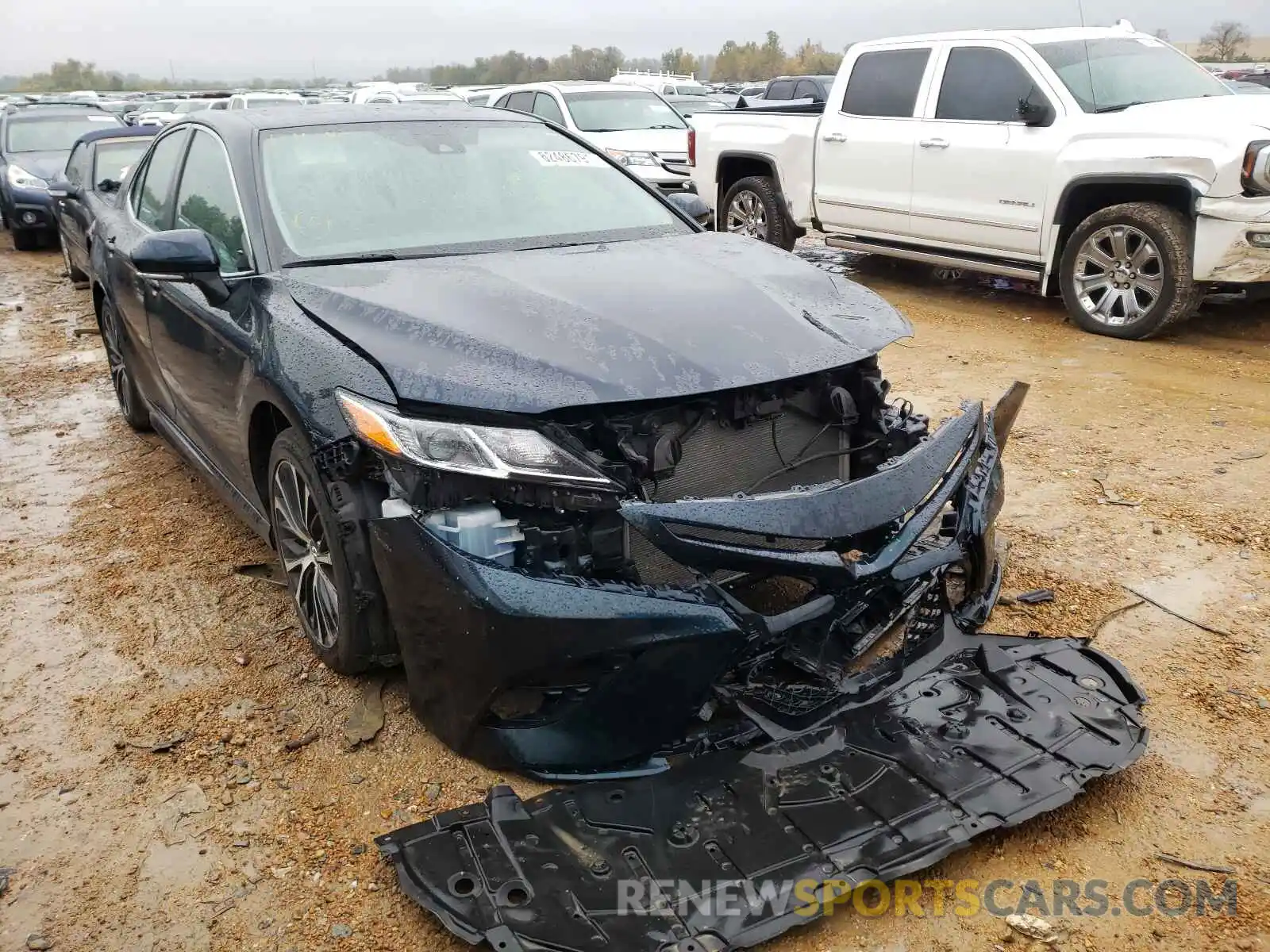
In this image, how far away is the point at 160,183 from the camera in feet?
14.9

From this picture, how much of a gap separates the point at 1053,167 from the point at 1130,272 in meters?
0.90

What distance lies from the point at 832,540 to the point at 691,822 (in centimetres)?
75

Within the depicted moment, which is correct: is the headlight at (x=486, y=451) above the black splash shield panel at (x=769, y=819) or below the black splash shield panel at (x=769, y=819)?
above

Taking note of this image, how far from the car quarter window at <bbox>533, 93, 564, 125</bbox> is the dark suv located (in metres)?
5.82

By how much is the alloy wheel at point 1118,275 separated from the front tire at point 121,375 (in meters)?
6.01

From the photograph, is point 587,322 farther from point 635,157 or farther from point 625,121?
point 625,121

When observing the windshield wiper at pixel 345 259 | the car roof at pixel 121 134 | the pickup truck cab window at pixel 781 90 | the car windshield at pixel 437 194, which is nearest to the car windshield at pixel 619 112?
the car roof at pixel 121 134

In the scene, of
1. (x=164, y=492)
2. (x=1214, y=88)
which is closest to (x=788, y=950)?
(x=164, y=492)

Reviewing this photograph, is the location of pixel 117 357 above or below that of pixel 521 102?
below

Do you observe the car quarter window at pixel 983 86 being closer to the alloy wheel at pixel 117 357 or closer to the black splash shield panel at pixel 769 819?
the black splash shield panel at pixel 769 819

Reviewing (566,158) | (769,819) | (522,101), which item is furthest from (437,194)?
(522,101)

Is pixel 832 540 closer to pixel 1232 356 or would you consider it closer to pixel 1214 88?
pixel 1232 356

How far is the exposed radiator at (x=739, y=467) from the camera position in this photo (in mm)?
2625

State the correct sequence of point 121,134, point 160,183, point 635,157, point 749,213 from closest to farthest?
1. point 160,183
2. point 121,134
3. point 749,213
4. point 635,157
